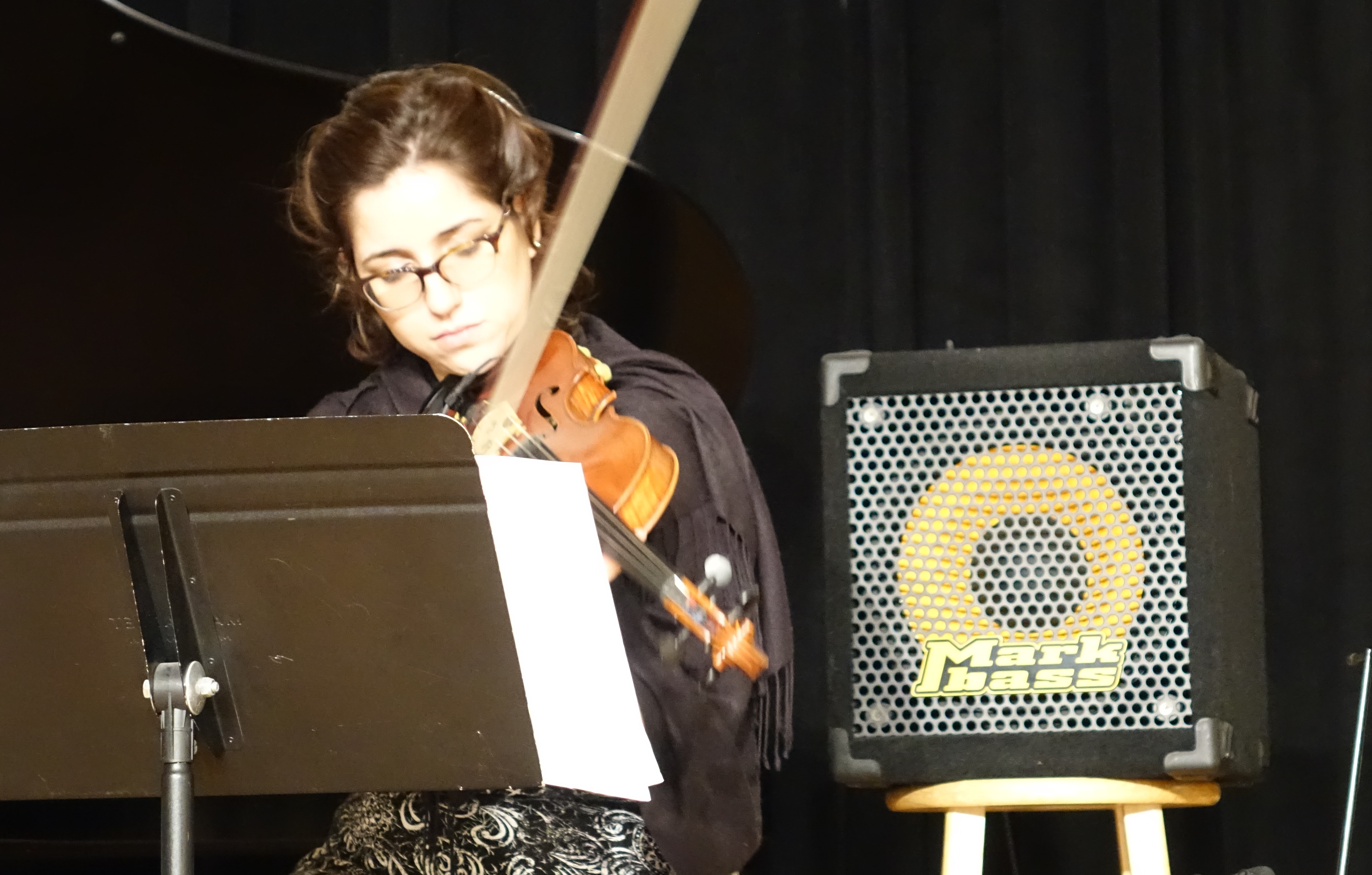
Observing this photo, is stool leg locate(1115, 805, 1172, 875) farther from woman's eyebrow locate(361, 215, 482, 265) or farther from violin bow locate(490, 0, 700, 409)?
woman's eyebrow locate(361, 215, 482, 265)

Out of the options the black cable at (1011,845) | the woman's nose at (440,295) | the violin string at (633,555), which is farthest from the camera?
the black cable at (1011,845)

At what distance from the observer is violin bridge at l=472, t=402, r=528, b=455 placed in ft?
3.67

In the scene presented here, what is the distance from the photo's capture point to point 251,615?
35.8 inches

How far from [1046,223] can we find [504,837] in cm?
107

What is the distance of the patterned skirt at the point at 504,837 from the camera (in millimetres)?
1143

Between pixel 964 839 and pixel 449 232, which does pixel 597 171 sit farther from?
pixel 964 839

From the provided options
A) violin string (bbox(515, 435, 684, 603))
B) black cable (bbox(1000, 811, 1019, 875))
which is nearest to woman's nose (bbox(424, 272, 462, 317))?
violin string (bbox(515, 435, 684, 603))

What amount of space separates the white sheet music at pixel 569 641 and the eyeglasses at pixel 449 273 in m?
0.44

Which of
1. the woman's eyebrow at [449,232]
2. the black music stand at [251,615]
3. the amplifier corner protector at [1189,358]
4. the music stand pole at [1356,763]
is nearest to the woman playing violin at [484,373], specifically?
the woman's eyebrow at [449,232]

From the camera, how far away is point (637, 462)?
1110mm

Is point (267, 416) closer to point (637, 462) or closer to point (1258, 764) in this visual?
point (637, 462)

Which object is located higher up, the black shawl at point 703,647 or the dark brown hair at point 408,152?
the dark brown hair at point 408,152

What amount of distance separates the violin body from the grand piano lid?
→ 0.30 m

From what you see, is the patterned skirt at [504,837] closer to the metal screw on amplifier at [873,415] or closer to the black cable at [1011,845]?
the metal screw on amplifier at [873,415]
